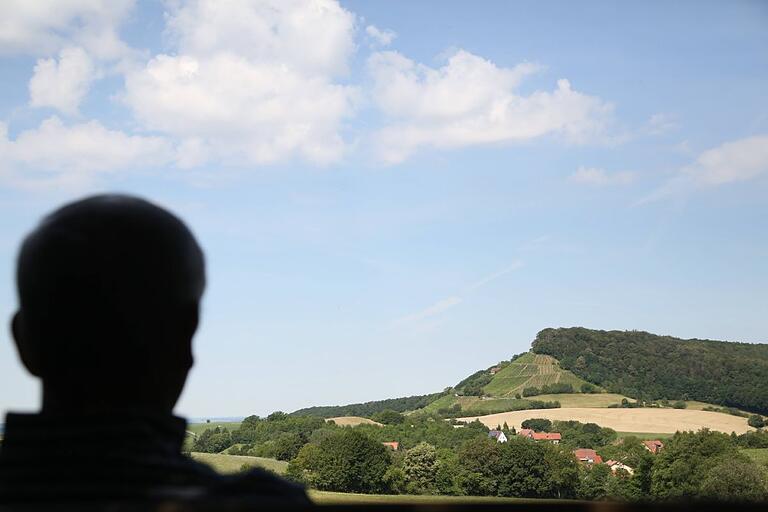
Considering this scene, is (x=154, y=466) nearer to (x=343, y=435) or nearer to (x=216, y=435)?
(x=343, y=435)

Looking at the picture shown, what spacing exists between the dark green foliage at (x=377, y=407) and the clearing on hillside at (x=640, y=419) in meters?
26.3

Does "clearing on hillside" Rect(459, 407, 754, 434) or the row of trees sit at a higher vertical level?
"clearing on hillside" Rect(459, 407, 754, 434)

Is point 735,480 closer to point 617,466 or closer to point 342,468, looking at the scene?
point 617,466

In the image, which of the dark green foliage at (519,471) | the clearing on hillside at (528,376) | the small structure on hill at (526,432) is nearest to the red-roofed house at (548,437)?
the small structure on hill at (526,432)

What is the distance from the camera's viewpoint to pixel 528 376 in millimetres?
103000

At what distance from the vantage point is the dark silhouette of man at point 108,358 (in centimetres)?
56

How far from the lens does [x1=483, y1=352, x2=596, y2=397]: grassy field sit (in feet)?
321

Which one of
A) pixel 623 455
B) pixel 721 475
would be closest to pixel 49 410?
pixel 721 475

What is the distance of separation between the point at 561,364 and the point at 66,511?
10864cm

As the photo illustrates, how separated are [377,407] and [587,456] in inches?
1888

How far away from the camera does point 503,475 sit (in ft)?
199

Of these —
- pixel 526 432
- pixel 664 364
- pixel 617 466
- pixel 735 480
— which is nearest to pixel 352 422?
pixel 526 432

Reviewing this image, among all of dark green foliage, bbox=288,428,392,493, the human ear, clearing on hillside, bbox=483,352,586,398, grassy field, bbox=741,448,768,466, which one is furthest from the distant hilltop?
the human ear

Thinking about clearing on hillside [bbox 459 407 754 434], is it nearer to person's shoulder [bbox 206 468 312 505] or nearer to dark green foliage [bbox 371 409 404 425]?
dark green foliage [bbox 371 409 404 425]
